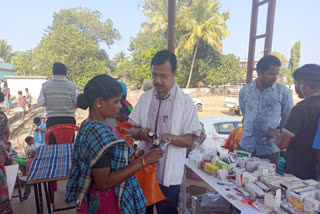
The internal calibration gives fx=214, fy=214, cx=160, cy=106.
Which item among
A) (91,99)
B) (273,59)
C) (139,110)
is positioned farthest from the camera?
(273,59)

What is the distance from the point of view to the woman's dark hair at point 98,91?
Result: 4.41 feet

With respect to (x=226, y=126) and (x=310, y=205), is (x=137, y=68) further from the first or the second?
(x=310, y=205)

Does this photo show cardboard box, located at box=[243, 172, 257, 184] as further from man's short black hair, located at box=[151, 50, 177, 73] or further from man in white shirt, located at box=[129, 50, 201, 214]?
man's short black hair, located at box=[151, 50, 177, 73]

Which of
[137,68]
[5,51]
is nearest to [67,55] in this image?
[137,68]

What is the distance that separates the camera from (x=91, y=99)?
1.36 m

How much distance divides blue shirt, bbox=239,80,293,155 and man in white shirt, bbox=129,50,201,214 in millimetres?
1075

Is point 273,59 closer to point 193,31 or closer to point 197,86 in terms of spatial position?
point 193,31

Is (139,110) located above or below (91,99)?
below

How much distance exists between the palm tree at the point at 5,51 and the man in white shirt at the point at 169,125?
38388 millimetres

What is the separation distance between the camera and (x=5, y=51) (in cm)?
3238

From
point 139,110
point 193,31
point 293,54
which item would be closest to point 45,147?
point 139,110

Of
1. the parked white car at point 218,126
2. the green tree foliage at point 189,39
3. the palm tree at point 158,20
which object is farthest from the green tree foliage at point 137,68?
the parked white car at point 218,126

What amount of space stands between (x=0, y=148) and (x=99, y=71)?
17.5 meters

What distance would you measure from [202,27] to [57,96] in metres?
20.9
